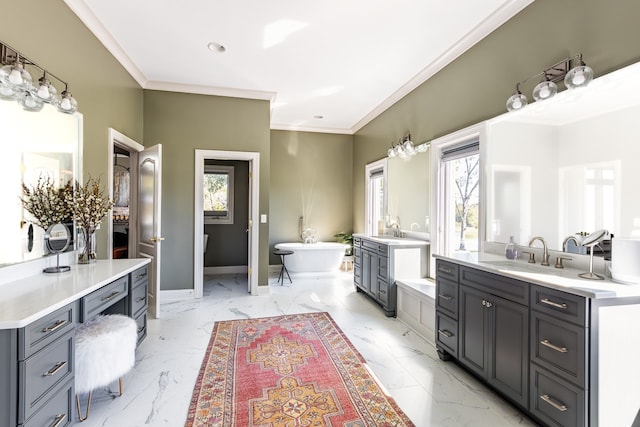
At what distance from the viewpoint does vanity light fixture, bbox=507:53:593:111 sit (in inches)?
76.2

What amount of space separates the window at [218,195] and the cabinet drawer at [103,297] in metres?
4.02

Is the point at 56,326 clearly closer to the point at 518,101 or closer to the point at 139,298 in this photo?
the point at 139,298

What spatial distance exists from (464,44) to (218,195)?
5059 mm

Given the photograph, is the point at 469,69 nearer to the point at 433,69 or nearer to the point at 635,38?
the point at 433,69

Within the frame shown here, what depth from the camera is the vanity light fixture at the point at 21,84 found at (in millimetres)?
1777

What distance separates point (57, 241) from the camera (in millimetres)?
2246

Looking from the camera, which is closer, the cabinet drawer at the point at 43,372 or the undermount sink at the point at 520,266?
the cabinet drawer at the point at 43,372

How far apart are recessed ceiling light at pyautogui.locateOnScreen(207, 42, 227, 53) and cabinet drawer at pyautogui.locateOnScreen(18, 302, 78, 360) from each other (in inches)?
109

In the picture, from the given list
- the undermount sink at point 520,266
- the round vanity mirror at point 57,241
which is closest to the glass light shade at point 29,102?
the round vanity mirror at point 57,241

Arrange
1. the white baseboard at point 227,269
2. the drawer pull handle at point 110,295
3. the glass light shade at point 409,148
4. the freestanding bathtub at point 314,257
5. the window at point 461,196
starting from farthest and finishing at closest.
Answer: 1. the white baseboard at point 227,269
2. the freestanding bathtub at point 314,257
3. the glass light shade at point 409,148
4. the window at point 461,196
5. the drawer pull handle at point 110,295

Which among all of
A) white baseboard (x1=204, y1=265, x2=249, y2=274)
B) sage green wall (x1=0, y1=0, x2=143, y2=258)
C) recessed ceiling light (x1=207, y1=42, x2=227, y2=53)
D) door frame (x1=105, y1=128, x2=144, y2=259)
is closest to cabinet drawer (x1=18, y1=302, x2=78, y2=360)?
sage green wall (x1=0, y1=0, x2=143, y2=258)

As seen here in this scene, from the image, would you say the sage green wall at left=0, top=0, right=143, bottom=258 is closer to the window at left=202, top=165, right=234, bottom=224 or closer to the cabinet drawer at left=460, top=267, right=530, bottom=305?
the window at left=202, top=165, right=234, bottom=224

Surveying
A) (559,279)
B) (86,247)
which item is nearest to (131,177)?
(86,247)

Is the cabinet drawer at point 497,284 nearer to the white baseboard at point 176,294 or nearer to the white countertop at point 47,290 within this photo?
the white countertop at point 47,290
